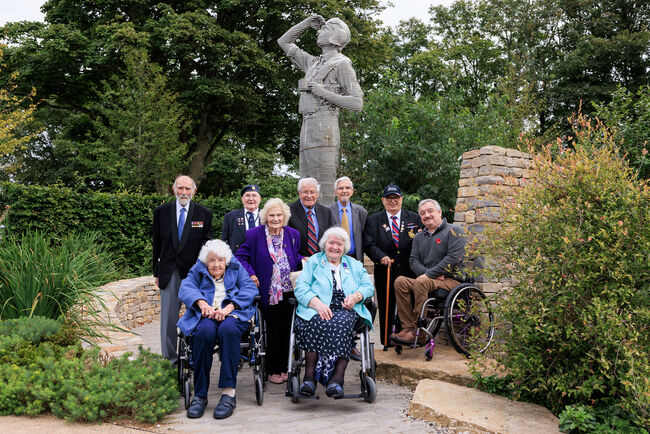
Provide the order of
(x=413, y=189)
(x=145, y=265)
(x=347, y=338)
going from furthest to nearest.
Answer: (x=413, y=189)
(x=145, y=265)
(x=347, y=338)

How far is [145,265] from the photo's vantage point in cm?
949

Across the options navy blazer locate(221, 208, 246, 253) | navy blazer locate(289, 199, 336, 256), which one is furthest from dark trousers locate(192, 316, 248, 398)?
navy blazer locate(221, 208, 246, 253)

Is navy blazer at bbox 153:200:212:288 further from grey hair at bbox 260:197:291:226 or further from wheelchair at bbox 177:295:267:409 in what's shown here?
wheelchair at bbox 177:295:267:409

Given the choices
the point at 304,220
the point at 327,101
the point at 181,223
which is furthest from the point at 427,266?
the point at 327,101

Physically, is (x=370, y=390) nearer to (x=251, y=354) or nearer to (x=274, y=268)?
(x=251, y=354)

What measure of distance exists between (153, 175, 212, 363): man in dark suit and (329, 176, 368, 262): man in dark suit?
129 cm

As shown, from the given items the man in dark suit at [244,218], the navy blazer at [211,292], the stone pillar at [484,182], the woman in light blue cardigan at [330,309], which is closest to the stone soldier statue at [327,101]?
the man in dark suit at [244,218]

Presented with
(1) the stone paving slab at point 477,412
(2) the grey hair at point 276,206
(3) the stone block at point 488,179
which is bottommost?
(1) the stone paving slab at point 477,412

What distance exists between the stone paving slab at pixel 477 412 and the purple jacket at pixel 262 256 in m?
1.43

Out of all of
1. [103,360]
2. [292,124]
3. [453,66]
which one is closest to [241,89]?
[292,124]

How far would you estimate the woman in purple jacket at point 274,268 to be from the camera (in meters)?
4.27

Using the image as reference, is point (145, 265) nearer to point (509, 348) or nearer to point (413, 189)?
point (413, 189)

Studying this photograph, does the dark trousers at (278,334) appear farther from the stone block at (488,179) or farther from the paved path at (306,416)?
the stone block at (488,179)

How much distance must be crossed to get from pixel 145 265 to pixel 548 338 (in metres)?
7.81
